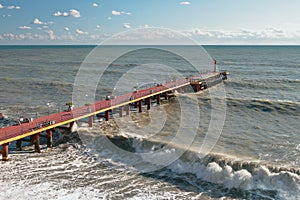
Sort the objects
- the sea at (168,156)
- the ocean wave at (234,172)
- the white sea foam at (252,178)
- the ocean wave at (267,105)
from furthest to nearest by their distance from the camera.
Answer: the ocean wave at (267,105) → the ocean wave at (234,172) → the white sea foam at (252,178) → the sea at (168,156)

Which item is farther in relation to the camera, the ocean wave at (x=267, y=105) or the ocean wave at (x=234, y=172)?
the ocean wave at (x=267, y=105)

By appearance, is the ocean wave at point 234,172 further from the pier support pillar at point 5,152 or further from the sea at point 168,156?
the pier support pillar at point 5,152

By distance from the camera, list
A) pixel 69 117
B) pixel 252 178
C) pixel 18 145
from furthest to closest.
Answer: pixel 69 117 < pixel 18 145 < pixel 252 178

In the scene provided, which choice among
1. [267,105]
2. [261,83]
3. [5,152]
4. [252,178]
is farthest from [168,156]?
[261,83]

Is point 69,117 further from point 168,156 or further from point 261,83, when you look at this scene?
point 261,83

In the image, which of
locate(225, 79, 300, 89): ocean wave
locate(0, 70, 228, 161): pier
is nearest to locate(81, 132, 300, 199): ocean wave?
locate(0, 70, 228, 161): pier

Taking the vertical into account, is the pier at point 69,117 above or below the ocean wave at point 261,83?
below

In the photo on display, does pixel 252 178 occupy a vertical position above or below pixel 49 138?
below

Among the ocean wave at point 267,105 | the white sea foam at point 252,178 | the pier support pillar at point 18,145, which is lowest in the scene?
the white sea foam at point 252,178

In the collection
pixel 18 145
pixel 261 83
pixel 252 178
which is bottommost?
pixel 252 178

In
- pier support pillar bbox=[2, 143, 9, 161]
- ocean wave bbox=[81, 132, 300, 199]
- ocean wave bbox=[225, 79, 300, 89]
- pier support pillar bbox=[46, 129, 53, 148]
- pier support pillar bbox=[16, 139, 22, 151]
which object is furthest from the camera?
ocean wave bbox=[225, 79, 300, 89]

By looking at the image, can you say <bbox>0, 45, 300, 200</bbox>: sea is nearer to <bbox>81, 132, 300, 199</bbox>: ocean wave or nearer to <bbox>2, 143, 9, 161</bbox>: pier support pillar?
<bbox>81, 132, 300, 199</bbox>: ocean wave

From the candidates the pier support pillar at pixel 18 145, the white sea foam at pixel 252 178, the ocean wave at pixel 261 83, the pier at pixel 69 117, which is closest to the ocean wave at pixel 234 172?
the white sea foam at pixel 252 178

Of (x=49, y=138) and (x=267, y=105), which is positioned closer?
(x=49, y=138)
